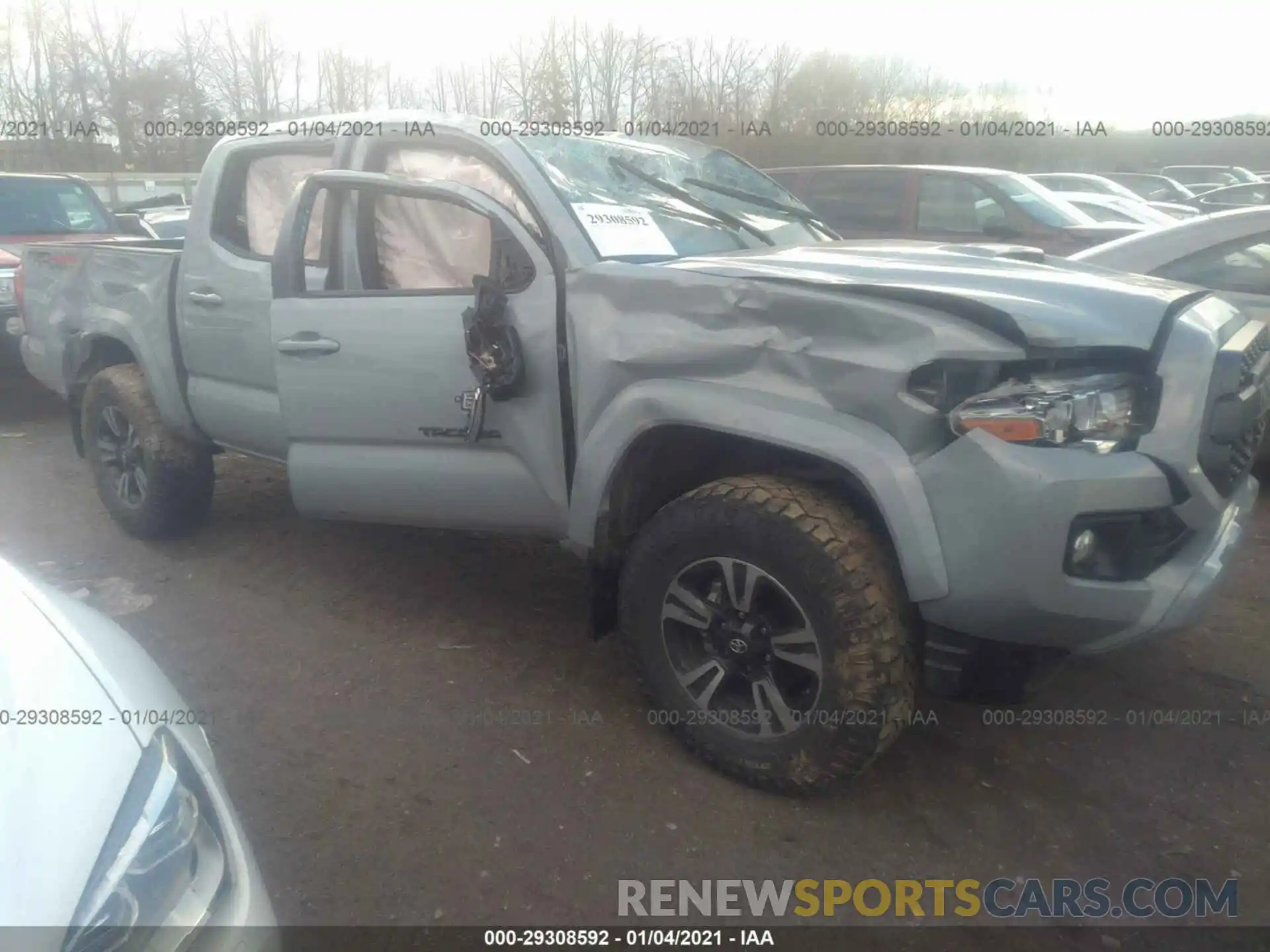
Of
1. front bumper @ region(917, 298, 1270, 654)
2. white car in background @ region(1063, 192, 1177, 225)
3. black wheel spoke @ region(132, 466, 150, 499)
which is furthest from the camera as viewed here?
white car in background @ region(1063, 192, 1177, 225)

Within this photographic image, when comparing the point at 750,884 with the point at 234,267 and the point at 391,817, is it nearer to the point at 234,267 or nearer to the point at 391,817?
the point at 391,817

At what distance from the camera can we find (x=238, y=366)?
410cm

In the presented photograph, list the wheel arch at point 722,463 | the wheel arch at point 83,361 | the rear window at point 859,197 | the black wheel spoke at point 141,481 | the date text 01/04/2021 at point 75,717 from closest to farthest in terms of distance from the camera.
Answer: the date text 01/04/2021 at point 75,717, the wheel arch at point 722,463, the black wheel spoke at point 141,481, the wheel arch at point 83,361, the rear window at point 859,197

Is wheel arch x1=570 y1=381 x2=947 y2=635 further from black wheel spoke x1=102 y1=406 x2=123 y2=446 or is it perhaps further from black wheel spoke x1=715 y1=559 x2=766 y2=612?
black wheel spoke x1=102 y1=406 x2=123 y2=446

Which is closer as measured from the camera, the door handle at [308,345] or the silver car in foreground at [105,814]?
the silver car in foreground at [105,814]

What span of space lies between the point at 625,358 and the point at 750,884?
4.64 ft

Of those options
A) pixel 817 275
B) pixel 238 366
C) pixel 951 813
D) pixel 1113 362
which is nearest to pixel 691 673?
pixel 951 813

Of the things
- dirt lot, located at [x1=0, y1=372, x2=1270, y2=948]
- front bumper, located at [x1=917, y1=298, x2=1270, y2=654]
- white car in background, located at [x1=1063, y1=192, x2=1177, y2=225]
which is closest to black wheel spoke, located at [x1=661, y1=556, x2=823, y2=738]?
dirt lot, located at [x1=0, y1=372, x2=1270, y2=948]

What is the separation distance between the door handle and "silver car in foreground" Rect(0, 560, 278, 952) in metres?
1.66

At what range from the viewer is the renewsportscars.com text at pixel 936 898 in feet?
7.89

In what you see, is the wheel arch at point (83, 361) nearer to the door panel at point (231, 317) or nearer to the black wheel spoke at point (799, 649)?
the door panel at point (231, 317)

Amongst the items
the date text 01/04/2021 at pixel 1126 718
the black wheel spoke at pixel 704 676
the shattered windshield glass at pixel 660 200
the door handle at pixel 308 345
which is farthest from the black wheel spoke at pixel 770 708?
the door handle at pixel 308 345

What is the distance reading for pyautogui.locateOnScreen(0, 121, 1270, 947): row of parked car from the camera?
232 centimetres

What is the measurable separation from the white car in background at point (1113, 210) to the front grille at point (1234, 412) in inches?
354
